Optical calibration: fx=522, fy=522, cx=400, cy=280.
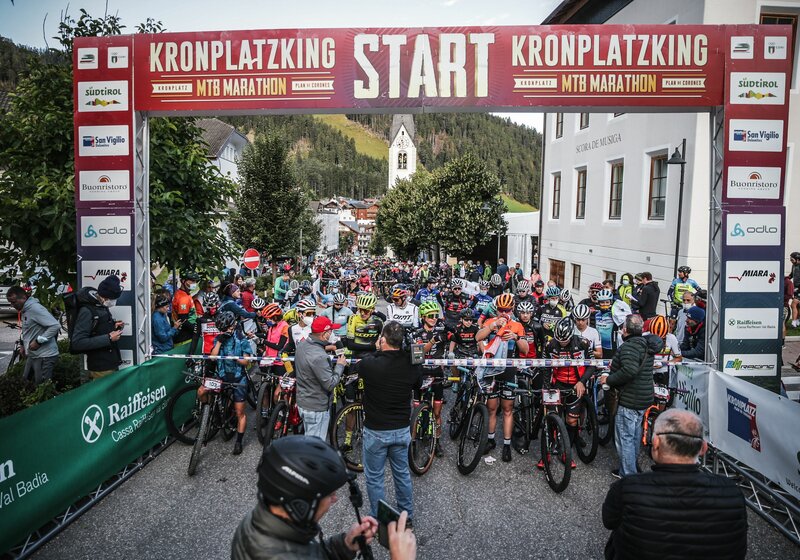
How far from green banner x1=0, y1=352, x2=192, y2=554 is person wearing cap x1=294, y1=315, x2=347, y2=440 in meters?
2.19

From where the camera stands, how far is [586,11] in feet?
67.6

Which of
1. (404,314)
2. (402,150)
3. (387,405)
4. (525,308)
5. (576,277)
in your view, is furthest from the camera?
(402,150)

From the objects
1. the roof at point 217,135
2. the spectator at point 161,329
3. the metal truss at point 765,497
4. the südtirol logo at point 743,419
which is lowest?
the metal truss at point 765,497

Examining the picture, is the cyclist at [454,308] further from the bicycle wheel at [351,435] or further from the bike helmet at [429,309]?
the bicycle wheel at [351,435]

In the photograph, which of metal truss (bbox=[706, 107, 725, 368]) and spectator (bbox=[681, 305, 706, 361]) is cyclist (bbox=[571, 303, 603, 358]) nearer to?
metal truss (bbox=[706, 107, 725, 368])

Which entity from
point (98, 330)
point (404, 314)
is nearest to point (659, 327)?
point (404, 314)

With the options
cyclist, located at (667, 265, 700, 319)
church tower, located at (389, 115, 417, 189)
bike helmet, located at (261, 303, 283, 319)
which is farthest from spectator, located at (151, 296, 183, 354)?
church tower, located at (389, 115, 417, 189)

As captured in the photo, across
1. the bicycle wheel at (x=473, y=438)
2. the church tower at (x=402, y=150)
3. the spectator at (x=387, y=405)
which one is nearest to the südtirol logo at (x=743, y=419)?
the bicycle wheel at (x=473, y=438)

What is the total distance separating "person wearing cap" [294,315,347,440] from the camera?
5391 mm

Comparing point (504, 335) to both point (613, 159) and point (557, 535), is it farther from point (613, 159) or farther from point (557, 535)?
point (613, 159)

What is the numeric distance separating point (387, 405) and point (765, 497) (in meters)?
4.52

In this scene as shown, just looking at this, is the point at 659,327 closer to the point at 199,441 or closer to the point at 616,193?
the point at 199,441

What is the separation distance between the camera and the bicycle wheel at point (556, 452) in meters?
5.77

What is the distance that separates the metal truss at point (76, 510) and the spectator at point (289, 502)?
387cm
